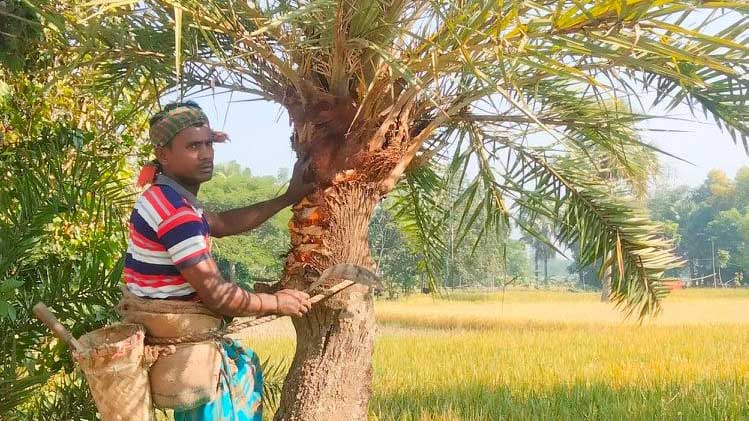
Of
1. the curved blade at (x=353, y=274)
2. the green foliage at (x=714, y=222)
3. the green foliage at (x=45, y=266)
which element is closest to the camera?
the curved blade at (x=353, y=274)

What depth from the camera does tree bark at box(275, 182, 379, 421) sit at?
2.56m

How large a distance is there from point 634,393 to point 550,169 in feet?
6.74

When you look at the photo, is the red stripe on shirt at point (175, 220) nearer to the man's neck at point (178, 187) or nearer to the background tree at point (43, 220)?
the man's neck at point (178, 187)

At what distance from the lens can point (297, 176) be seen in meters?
2.60

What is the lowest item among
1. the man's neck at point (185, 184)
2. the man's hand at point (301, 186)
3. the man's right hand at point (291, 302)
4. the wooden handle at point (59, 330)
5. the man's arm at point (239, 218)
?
the wooden handle at point (59, 330)

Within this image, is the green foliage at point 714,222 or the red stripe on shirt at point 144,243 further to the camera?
the green foliage at point 714,222

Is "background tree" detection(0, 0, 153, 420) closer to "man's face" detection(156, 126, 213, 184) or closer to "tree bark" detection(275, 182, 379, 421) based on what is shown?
"man's face" detection(156, 126, 213, 184)

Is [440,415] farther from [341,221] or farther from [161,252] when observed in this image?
[161,252]

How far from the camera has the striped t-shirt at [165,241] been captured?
1.87 meters

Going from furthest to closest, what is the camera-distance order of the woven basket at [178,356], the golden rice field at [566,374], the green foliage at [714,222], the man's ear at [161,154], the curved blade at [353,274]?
the green foliage at [714,222] < the golden rice field at [566,374] < the curved blade at [353,274] < the man's ear at [161,154] < the woven basket at [178,356]

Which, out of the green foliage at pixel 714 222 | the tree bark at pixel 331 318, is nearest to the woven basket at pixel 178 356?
the tree bark at pixel 331 318

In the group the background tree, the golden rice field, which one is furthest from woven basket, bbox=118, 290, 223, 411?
the golden rice field

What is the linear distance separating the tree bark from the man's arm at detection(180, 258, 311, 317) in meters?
0.42

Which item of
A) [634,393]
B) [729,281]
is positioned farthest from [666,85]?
[729,281]
